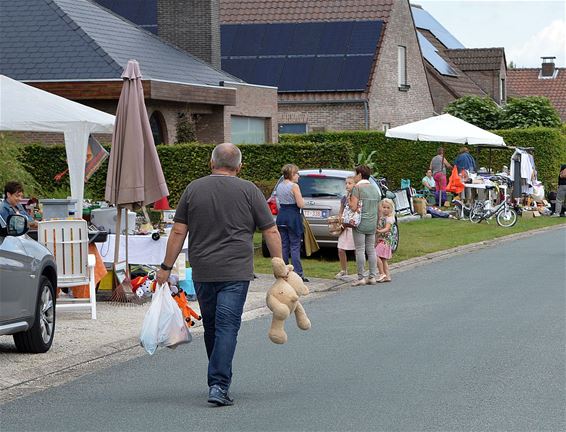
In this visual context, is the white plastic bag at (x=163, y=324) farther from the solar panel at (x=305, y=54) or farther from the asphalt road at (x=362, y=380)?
the solar panel at (x=305, y=54)

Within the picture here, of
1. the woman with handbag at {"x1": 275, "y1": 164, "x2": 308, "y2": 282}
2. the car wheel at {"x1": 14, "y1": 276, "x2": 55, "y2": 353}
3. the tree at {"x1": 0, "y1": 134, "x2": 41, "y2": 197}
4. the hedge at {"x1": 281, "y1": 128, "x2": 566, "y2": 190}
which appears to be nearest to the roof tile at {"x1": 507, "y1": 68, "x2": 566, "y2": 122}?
the hedge at {"x1": 281, "y1": 128, "x2": 566, "y2": 190}

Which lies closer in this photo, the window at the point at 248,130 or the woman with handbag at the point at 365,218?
the woman with handbag at the point at 365,218

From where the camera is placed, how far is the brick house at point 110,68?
32188 mm

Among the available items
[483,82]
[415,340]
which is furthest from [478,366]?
[483,82]

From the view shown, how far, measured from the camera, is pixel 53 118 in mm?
17828

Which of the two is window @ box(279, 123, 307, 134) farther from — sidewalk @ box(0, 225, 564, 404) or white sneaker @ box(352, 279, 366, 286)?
sidewalk @ box(0, 225, 564, 404)

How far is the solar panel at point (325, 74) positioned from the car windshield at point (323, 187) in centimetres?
2436

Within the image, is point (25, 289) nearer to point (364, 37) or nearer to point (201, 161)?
point (201, 161)

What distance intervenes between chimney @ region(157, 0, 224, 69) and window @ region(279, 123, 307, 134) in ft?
27.2

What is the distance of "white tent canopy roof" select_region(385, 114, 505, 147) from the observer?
116ft

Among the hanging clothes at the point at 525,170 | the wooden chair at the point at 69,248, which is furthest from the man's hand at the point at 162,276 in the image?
the hanging clothes at the point at 525,170

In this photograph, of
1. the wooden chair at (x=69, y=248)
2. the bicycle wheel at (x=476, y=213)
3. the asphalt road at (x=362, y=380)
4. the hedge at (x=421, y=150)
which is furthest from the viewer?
the hedge at (x=421, y=150)

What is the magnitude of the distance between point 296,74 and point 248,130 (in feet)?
28.9

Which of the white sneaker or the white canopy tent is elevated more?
the white canopy tent
